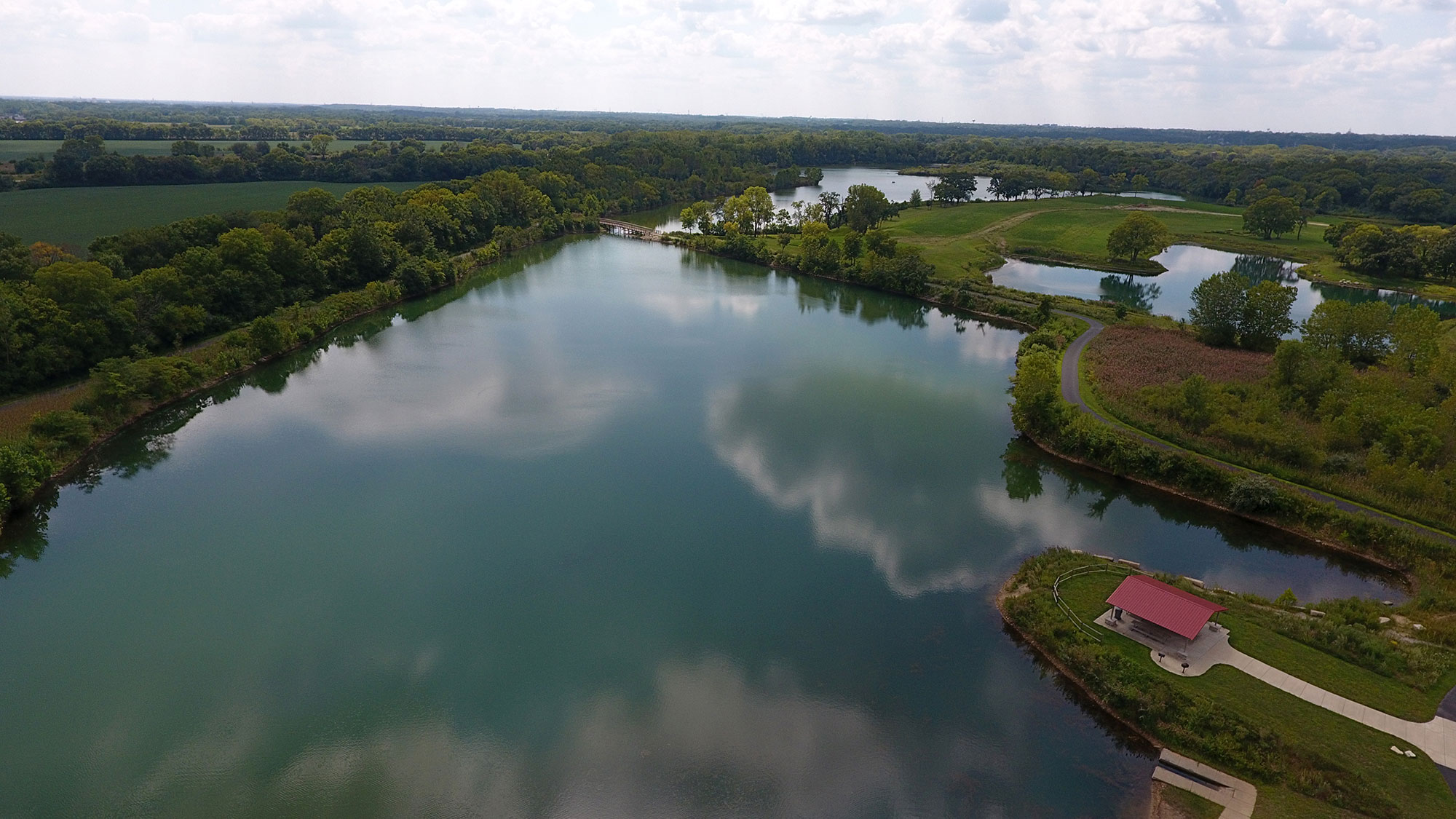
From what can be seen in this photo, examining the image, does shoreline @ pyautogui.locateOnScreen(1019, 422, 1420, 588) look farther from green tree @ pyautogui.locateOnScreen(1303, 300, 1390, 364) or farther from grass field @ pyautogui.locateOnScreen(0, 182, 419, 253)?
grass field @ pyautogui.locateOnScreen(0, 182, 419, 253)

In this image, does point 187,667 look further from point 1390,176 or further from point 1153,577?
point 1390,176

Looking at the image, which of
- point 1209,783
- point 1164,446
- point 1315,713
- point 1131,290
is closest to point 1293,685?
point 1315,713

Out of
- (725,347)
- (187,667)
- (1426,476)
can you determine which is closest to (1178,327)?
(1426,476)

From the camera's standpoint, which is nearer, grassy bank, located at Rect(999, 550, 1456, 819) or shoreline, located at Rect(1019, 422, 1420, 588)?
grassy bank, located at Rect(999, 550, 1456, 819)

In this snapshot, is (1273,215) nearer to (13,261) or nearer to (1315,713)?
(1315,713)

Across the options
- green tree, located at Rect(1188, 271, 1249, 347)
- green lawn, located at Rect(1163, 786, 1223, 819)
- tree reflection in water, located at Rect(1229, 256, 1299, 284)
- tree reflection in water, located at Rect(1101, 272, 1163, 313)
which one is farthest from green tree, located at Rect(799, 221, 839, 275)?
green lawn, located at Rect(1163, 786, 1223, 819)

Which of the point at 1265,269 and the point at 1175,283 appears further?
the point at 1265,269

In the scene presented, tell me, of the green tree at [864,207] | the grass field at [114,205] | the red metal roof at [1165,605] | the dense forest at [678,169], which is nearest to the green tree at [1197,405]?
the red metal roof at [1165,605]
